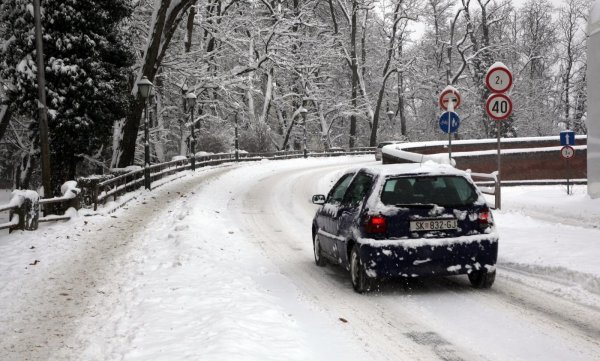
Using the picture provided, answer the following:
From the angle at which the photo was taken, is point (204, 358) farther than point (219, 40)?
No

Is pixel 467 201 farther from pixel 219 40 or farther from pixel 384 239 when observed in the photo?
pixel 219 40

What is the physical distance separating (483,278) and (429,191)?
4.00 ft

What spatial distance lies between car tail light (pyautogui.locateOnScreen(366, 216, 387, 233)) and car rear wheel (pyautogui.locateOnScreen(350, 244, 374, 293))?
368 millimetres

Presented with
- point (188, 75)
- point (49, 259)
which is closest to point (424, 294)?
point (49, 259)

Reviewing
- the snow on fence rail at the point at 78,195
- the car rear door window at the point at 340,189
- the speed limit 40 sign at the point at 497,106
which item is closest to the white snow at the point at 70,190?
the snow on fence rail at the point at 78,195

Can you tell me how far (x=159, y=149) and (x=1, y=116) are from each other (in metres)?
16.7

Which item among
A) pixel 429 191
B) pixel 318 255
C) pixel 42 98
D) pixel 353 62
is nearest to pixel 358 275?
pixel 429 191

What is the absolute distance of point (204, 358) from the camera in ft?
16.9

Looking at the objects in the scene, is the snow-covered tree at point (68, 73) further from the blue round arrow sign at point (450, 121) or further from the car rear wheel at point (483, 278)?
the car rear wheel at point (483, 278)

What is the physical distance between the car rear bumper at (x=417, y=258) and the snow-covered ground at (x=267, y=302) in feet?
1.06

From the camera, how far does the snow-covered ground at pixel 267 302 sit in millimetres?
5570

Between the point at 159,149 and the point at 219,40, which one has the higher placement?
the point at 219,40

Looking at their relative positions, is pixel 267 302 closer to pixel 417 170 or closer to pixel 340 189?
pixel 417 170

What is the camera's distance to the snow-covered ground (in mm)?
5570
